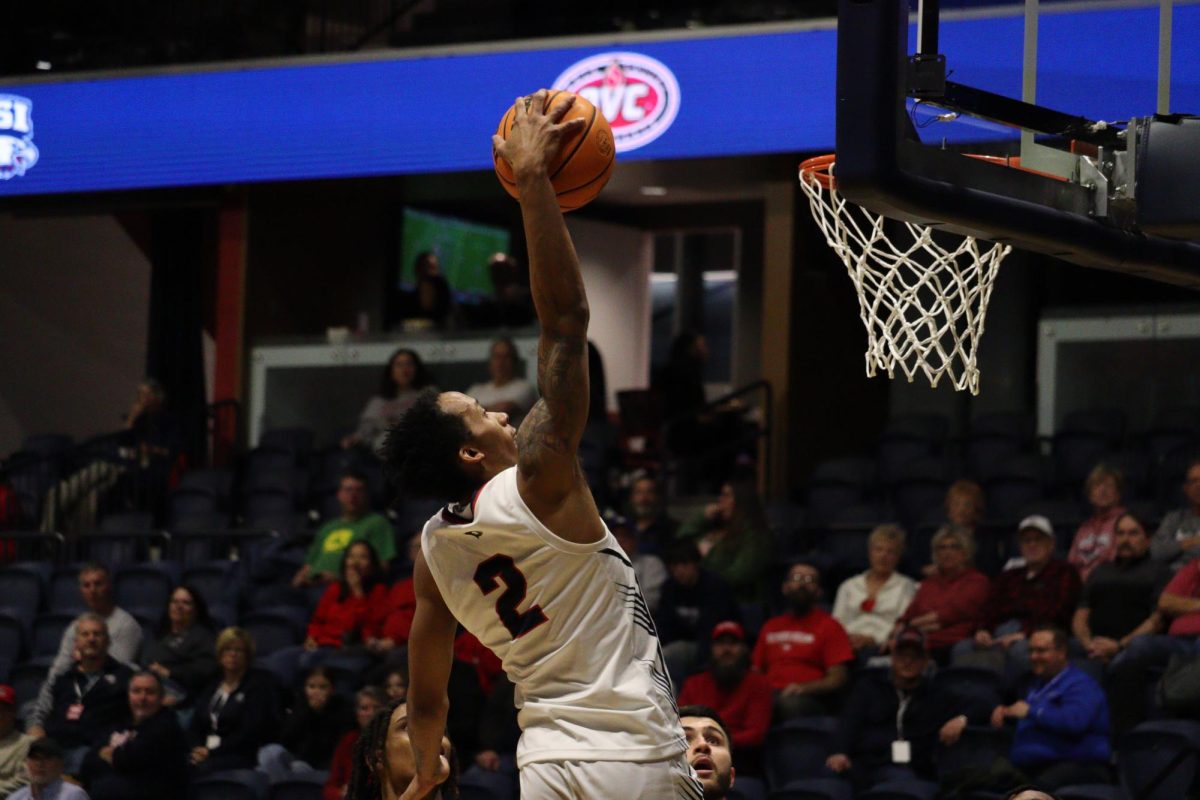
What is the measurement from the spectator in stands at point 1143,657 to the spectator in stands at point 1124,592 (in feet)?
0.69

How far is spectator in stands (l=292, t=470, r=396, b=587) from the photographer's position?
1059cm

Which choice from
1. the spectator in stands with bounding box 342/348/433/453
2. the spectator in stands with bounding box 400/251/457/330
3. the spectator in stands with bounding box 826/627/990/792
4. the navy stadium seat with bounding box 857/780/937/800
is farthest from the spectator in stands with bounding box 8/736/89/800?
the spectator in stands with bounding box 400/251/457/330

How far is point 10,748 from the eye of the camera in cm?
884

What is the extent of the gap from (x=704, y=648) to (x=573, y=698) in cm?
538

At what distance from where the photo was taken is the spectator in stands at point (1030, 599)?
27.5ft

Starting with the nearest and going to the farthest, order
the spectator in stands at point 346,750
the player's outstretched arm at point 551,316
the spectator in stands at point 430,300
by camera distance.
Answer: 1. the player's outstretched arm at point 551,316
2. the spectator in stands at point 346,750
3. the spectator in stands at point 430,300

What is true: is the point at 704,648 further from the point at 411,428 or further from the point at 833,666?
the point at 411,428

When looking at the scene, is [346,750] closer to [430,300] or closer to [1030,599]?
[1030,599]

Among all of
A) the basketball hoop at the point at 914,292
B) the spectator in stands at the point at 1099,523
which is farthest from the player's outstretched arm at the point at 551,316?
the spectator in stands at the point at 1099,523

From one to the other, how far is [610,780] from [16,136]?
1207cm

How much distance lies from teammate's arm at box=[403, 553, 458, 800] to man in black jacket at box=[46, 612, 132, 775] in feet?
18.3

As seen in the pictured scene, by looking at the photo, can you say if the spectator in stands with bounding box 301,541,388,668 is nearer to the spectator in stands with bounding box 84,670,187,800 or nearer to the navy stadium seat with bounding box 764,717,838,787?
the spectator in stands with bounding box 84,670,187,800

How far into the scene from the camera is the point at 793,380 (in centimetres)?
1284

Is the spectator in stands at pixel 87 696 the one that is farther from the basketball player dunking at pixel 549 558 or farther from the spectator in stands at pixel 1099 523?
the basketball player dunking at pixel 549 558
